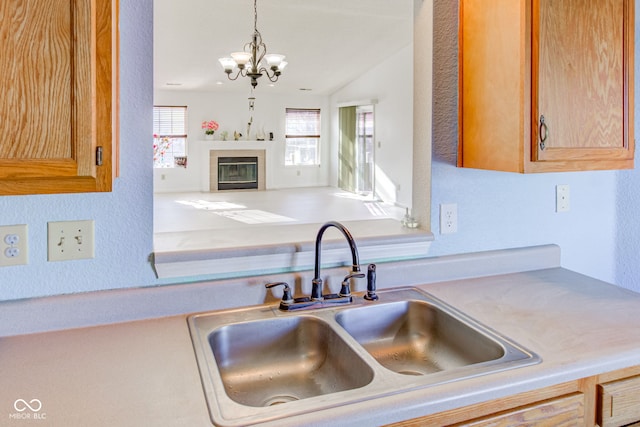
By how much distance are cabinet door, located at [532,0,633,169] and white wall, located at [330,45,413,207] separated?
666cm

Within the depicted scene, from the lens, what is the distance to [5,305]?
118cm

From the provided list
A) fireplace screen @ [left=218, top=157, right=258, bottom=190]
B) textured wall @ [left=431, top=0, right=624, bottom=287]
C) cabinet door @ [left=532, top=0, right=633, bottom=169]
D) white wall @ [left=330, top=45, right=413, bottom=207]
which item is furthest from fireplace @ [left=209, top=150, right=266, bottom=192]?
cabinet door @ [left=532, top=0, right=633, bottom=169]

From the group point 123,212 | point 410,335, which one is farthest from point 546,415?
point 123,212

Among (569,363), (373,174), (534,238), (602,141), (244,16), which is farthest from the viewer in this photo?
(373,174)

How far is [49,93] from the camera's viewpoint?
89 centimetres

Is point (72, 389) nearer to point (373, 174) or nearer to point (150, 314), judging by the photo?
point (150, 314)

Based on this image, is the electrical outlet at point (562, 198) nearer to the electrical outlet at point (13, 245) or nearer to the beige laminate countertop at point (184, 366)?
the beige laminate countertop at point (184, 366)

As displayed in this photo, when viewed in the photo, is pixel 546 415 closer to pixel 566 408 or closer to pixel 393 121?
pixel 566 408

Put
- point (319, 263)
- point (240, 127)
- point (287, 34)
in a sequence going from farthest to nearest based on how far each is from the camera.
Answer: point (240, 127) → point (287, 34) → point (319, 263)

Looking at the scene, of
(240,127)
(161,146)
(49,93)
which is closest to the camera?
(49,93)

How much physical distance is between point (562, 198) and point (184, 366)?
1.55 meters

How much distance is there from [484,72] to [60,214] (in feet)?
4.32

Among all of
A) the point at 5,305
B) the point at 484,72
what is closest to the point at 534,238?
the point at 484,72

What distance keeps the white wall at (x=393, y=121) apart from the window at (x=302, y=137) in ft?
6.85
